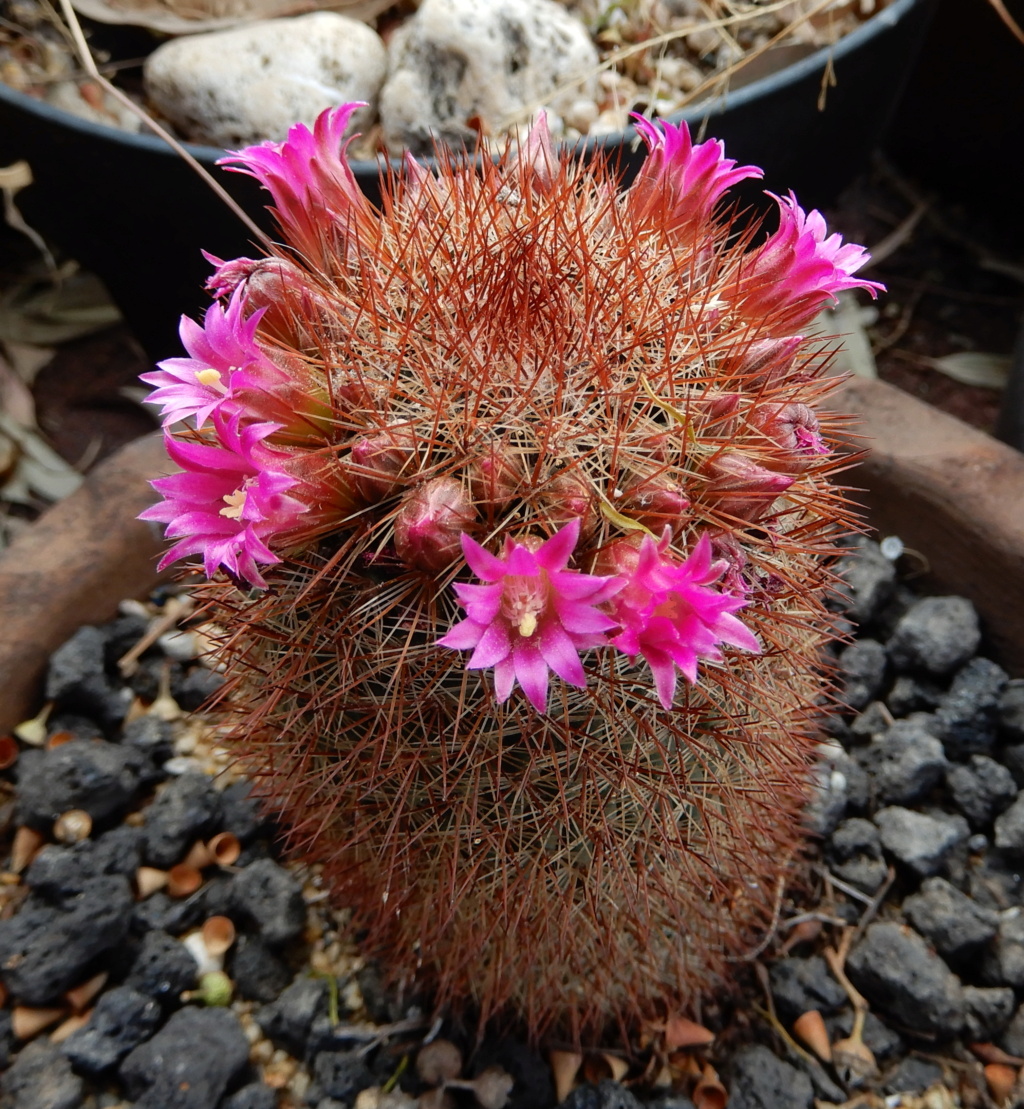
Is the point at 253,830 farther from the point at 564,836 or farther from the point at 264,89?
the point at 264,89

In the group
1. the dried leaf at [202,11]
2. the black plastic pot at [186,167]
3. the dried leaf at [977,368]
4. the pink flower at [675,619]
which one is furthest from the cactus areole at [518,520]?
the dried leaf at [977,368]

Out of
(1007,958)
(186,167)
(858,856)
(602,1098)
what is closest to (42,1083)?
(602,1098)

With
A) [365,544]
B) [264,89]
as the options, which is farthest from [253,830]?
[264,89]

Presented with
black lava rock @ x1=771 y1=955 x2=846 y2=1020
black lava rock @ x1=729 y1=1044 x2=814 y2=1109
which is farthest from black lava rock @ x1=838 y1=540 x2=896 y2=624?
black lava rock @ x1=729 y1=1044 x2=814 y2=1109

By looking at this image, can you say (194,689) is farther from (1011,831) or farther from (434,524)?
(1011,831)

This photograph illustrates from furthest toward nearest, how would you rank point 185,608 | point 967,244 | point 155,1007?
point 967,244
point 185,608
point 155,1007
